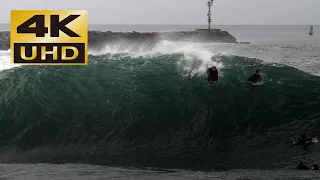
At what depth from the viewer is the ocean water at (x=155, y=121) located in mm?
10930

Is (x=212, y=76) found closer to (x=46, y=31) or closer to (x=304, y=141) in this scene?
(x=304, y=141)

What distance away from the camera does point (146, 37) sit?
79688 mm

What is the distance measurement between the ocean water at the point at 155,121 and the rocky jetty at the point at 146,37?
5181cm

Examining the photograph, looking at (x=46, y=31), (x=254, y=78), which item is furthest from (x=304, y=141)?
(x=46, y=31)

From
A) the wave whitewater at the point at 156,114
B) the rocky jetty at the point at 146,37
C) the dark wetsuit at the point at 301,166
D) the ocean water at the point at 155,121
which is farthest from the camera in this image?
the rocky jetty at the point at 146,37

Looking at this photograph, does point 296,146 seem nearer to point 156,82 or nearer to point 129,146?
point 129,146

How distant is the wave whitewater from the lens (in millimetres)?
12078

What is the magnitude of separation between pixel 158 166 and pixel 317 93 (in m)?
9.77

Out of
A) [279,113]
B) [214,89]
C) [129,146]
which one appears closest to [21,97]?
[129,146]

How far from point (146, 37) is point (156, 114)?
66.5 m

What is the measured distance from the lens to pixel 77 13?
14.2 metres

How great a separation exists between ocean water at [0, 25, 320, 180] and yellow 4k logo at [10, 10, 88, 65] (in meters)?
2.68

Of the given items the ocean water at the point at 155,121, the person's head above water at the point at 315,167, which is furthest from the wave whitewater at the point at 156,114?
the person's head above water at the point at 315,167

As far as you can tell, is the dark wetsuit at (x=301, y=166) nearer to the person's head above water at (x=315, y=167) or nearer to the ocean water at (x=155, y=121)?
the person's head above water at (x=315, y=167)
